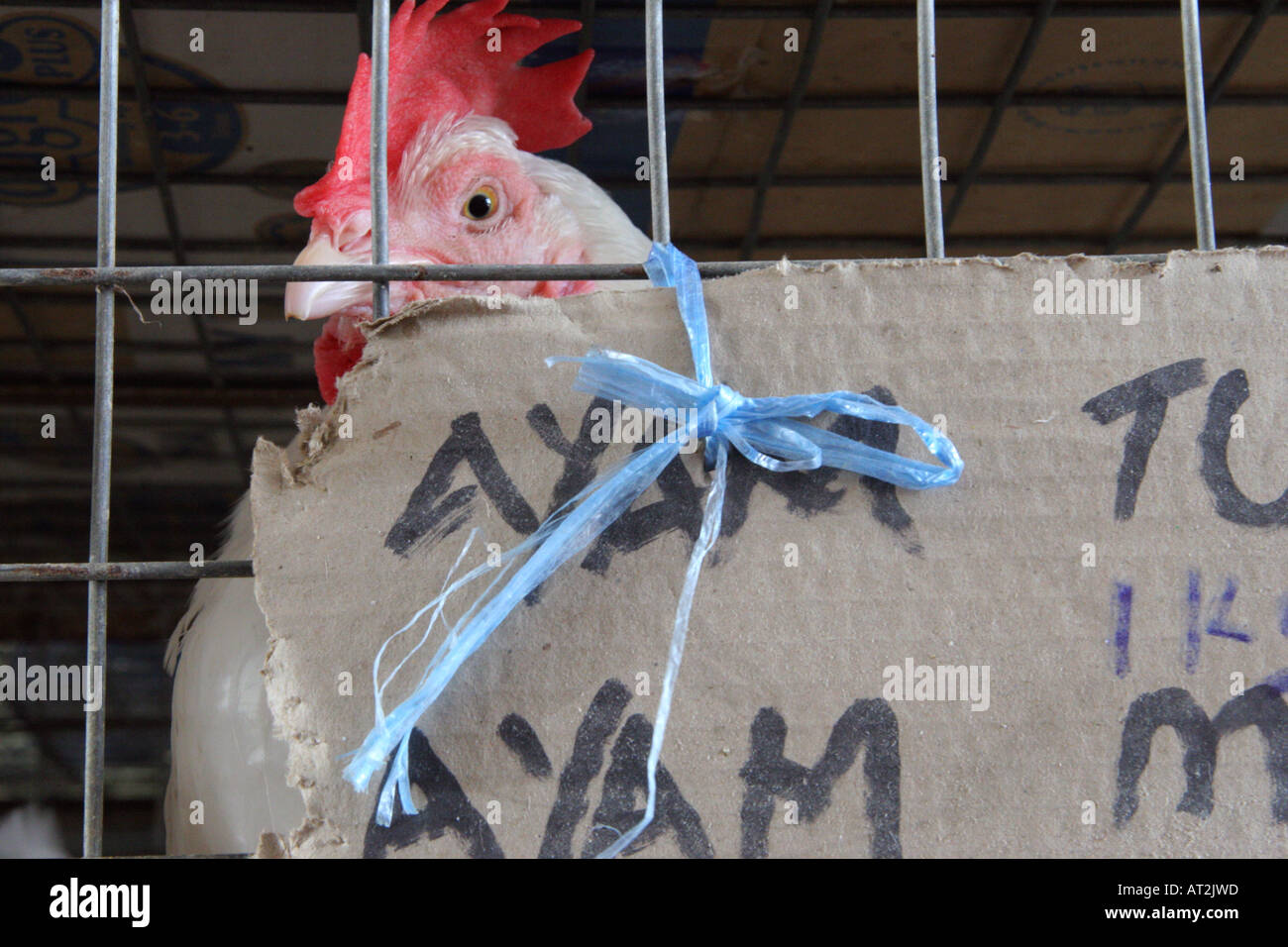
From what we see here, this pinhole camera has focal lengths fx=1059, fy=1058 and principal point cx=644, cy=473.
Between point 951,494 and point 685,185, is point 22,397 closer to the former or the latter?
point 685,185

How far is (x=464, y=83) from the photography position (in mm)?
1487

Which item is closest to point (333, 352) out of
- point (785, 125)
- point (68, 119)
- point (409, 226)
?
point (409, 226)

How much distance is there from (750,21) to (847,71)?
8.8 inches

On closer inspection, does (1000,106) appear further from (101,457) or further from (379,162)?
(101,457)

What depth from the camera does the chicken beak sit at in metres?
1.14

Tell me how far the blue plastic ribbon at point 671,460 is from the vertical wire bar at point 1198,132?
273 millimetres

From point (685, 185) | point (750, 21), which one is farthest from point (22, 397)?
point (750, 21)

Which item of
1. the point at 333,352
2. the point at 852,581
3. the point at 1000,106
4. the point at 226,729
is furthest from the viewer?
the point at 1000,106

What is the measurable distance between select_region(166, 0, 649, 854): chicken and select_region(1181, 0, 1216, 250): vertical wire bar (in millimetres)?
674

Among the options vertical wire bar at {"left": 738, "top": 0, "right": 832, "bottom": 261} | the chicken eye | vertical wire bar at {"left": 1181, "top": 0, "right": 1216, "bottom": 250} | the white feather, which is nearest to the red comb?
the chicken eye

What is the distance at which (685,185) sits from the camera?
2213 mm

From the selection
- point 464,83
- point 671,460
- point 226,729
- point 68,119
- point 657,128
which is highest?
point 68,119

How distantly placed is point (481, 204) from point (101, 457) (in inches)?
32.2
